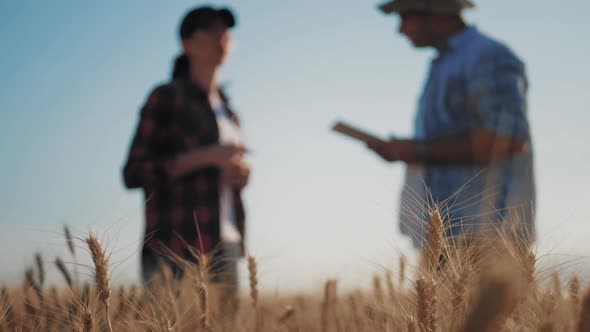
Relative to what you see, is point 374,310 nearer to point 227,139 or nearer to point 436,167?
point 436,167

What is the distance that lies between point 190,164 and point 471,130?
4.39 ft

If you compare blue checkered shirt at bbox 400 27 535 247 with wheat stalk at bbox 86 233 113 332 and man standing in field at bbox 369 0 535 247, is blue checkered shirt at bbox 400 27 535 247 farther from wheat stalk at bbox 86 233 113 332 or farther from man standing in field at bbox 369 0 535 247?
wheat stalk at bbox 86 233 113 332

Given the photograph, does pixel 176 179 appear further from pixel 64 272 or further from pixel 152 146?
pixel 64 272

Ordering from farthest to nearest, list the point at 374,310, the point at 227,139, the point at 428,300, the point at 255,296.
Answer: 1. the point at 227,139
2. the point at 255,296
3. the point at 374,310
4. the point at 428,300

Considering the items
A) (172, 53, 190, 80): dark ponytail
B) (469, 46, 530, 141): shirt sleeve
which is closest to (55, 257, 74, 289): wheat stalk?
(469, 46, 530, 141): shirt sleeve

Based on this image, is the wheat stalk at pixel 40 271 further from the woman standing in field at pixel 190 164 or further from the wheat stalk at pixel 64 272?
the woman standing in field at pixel 190 164

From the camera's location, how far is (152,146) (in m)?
2.61

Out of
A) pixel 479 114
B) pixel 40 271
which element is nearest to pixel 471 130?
pixel 479 114

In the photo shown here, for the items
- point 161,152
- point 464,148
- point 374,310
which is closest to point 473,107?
point 464,148

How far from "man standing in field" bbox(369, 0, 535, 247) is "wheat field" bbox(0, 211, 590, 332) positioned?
59 centimetres

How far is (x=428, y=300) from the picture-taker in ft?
2.64

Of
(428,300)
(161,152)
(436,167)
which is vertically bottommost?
(428,300)

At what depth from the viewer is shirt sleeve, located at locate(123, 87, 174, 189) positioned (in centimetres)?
253

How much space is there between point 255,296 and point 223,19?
204 cm
